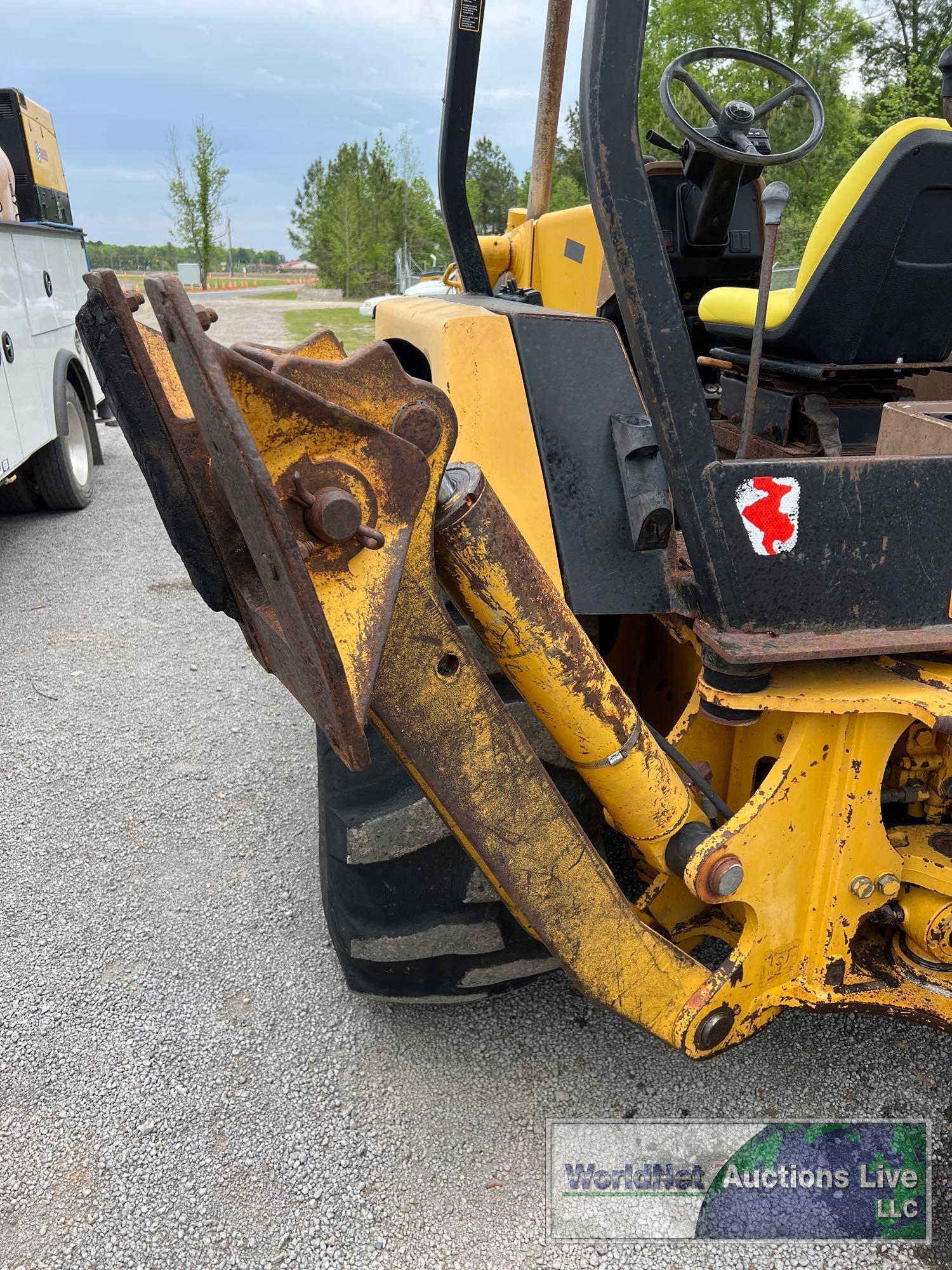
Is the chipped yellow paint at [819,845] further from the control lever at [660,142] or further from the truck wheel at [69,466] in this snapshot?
the truck wheel at [69,466]

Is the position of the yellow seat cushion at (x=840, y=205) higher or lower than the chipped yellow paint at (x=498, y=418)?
higher

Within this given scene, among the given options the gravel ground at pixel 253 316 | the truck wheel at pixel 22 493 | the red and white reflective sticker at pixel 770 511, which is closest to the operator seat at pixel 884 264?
the red and white reflective sticker at pixel 770 511

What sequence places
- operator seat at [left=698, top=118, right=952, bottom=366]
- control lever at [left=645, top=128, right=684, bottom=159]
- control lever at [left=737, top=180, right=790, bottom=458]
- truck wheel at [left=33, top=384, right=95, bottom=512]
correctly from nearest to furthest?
1. control lever at [left=737, top=180, right=790, bottom=458]
2. operator seat at [left=698, top=118, right=952, bottom=366]
3. control lever at [left=645, top=128, right=684, bottom=159]
4. truck wheel at [left=33, top=384, right=95, bottom=512]

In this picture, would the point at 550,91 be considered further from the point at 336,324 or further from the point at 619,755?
the point at 336,324

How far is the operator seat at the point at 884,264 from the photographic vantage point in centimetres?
202

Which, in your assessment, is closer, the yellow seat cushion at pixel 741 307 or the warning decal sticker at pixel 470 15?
the yellow seat cushion at pixel 741 307

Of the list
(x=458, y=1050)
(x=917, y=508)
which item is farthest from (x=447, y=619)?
(x=458, y=1050)

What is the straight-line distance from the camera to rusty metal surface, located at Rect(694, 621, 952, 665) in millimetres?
1602

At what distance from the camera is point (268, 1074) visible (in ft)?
7.21

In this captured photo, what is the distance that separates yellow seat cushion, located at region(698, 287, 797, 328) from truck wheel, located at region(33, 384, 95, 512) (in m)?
5.29

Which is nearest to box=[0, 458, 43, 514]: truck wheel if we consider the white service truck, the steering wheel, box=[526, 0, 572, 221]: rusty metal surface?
the white service truck

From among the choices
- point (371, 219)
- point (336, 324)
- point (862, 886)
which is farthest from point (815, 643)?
point (371, 219)

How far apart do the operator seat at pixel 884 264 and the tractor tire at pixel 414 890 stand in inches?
45.9

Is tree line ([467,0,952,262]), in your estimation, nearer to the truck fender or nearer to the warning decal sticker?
the truck fender
